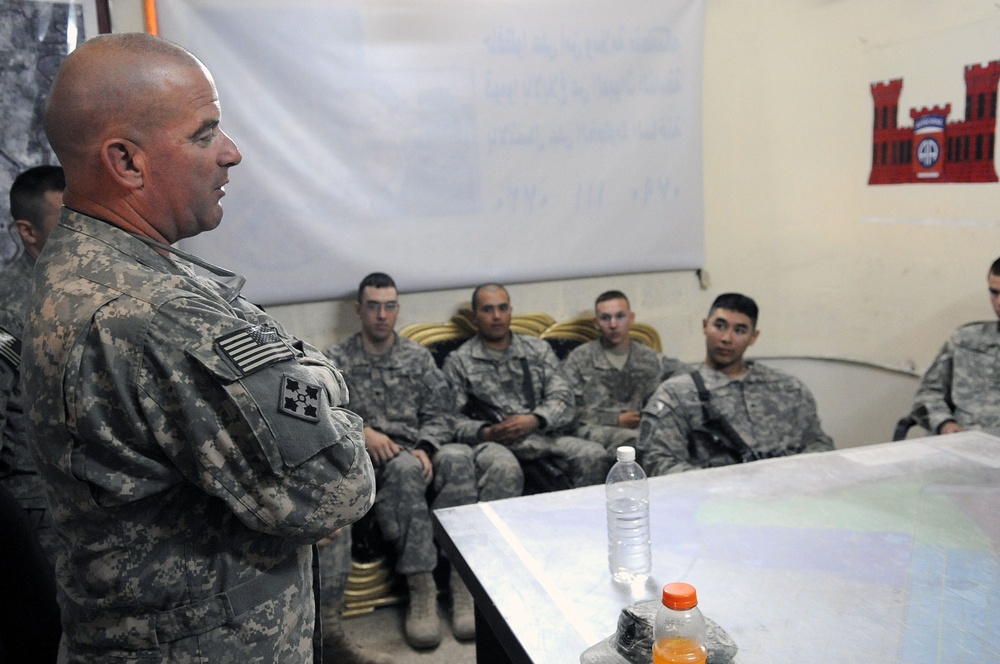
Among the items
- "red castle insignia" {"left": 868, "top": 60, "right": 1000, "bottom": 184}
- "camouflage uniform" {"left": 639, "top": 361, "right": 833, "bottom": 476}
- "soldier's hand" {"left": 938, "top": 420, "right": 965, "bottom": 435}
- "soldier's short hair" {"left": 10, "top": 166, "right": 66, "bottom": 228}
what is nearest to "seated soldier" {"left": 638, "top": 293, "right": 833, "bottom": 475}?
"camouflage uniform" {"left": 639, "top": 361, "right": 833, "bottom": 476}

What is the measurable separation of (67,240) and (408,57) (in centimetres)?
263

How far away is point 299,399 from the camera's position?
3.17 ft

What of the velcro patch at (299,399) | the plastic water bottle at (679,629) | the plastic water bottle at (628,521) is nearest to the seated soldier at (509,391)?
the plastic water bottle at (628,521)

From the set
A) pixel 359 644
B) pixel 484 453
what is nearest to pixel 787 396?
pixel 484 453

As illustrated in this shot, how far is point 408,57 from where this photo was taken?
11.3 feet

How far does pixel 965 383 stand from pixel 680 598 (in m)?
2.47

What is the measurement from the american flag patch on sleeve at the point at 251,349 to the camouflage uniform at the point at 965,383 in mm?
2671

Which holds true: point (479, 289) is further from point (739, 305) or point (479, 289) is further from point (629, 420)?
point (739, 305)

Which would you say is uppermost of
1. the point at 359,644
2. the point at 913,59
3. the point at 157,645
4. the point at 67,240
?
the point at 913,59

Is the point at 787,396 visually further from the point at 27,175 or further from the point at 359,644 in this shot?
the point at 27,175

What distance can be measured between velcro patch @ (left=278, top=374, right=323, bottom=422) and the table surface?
503 millimetres

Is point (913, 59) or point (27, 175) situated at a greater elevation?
point (913, 59)

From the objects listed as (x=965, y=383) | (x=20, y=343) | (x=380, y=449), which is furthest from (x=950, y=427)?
(x=20, y=343)

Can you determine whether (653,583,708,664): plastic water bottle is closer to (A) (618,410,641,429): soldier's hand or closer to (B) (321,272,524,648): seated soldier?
(B) (321,272,524,648): seated soldier
